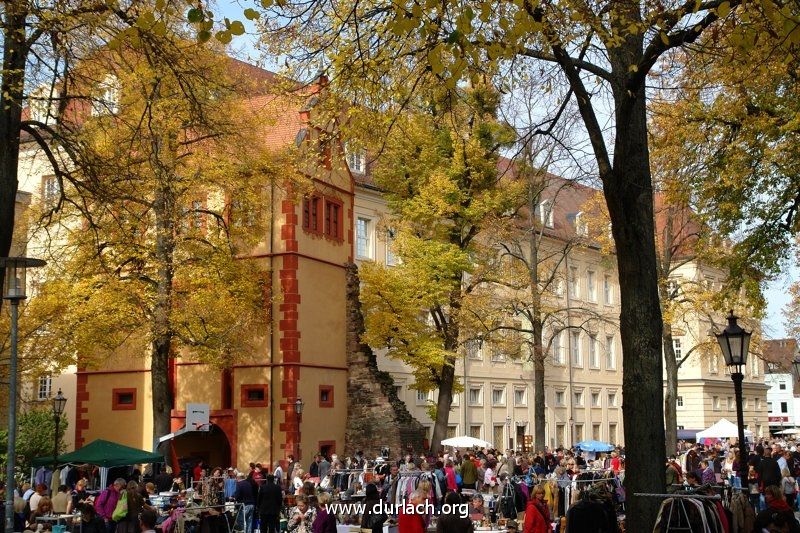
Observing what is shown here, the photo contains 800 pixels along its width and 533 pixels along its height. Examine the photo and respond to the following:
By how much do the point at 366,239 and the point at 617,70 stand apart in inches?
1350

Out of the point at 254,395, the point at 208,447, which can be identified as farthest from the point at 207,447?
the point at 254,395

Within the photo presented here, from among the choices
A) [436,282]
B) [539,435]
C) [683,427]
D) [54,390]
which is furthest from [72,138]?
[683,427]

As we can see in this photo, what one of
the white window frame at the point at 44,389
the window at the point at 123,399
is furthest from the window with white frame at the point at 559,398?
the white window frame at the point at 44,389

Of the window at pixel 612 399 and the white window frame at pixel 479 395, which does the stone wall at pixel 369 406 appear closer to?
the white window frame at pixel 479 395

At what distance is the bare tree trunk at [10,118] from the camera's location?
1468 cm

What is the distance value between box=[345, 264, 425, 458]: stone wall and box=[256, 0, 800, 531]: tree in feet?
89.0

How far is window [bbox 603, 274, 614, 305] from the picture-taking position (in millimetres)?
68375

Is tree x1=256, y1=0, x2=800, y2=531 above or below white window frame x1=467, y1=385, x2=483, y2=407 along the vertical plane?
above

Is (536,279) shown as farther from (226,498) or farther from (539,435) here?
(226,498)

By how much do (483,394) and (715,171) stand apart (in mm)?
32715

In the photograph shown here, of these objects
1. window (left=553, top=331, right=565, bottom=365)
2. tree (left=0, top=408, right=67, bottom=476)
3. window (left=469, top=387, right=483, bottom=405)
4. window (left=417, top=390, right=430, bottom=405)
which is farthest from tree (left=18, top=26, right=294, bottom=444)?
window (left=553, top=331, right=565, bottom=365)

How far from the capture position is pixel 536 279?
39844 mm

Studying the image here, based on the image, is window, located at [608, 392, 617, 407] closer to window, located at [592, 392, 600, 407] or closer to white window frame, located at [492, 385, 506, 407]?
window, located at [592, 392, 600, 407]

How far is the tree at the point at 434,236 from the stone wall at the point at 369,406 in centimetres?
121
